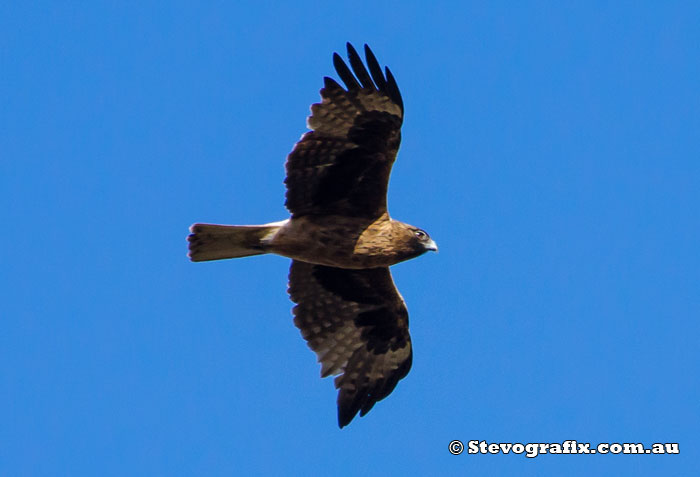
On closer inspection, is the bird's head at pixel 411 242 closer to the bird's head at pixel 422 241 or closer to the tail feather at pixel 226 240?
the bird's head at pixel 422 241

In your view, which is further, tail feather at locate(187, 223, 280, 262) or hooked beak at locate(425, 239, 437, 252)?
hooked beak at locate(425, 239, 437, 252)

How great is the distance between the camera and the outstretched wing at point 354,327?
1298 cm

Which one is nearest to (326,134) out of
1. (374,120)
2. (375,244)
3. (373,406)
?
(374,120)

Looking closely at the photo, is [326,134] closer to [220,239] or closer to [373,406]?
[220,239]

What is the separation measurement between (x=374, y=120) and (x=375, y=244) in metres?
1.27

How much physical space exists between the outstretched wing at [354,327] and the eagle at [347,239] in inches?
0.4

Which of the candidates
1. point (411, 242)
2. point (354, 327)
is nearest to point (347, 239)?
point (411, 242)

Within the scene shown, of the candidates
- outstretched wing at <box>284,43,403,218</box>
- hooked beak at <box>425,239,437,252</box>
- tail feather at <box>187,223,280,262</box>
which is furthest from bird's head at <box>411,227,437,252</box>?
tail feather at <box>187,223,280,262</box>

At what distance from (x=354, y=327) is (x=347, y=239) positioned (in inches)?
58.2

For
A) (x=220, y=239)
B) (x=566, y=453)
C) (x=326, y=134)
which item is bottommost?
(x=566, y=453)

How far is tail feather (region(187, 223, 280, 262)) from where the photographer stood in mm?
11977

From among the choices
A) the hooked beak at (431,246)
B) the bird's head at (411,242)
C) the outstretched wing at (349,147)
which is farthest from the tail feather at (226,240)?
the hooked beak at (431,246)

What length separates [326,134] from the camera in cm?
1184

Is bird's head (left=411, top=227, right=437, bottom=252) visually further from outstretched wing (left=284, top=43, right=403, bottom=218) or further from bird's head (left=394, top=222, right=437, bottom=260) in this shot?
outstretched wing (left=284, top=43, right=403, bottom=218)
